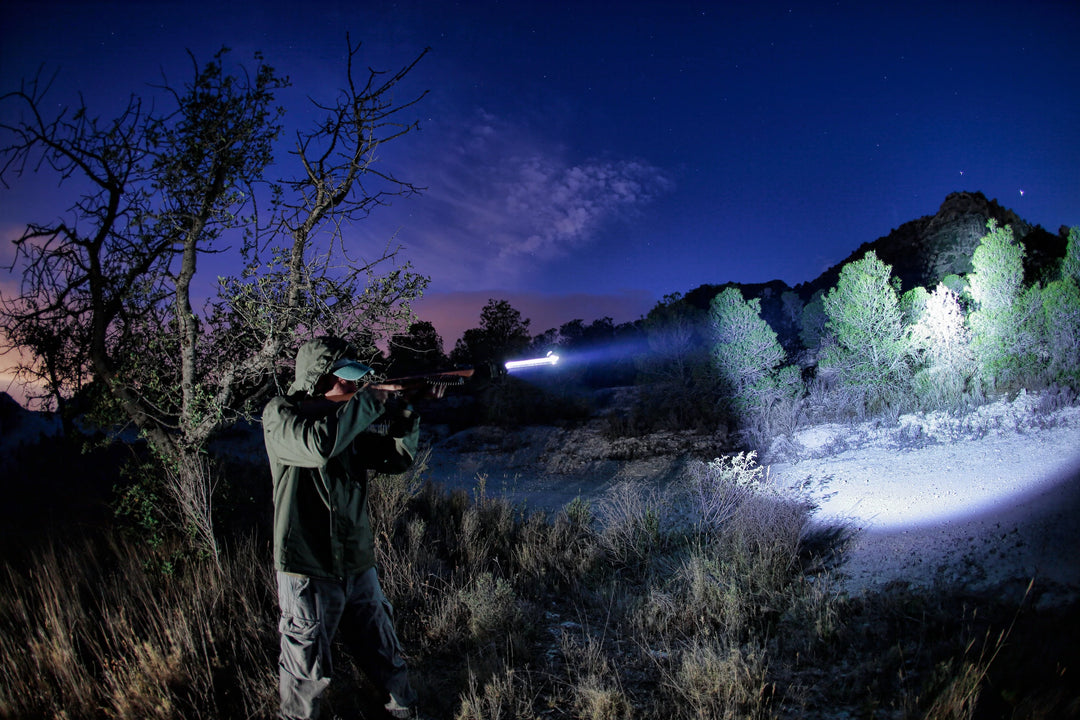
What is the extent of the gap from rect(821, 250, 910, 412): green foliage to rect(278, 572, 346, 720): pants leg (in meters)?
11.3

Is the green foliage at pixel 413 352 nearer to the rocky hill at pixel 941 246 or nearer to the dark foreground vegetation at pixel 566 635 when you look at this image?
the dark foreground vegetation at pixel 566 635

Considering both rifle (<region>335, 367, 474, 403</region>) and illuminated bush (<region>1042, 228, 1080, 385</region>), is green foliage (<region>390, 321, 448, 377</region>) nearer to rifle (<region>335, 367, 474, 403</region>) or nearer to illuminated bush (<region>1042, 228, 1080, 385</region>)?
rifle (<region>335, 367, 474, 403</region>)

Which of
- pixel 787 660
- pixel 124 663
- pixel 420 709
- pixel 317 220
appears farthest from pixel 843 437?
pixel 124 663

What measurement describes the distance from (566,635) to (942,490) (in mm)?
5360

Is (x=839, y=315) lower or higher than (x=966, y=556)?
higher

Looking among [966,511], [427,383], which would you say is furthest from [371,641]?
[966,511]

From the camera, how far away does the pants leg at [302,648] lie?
2350 mm

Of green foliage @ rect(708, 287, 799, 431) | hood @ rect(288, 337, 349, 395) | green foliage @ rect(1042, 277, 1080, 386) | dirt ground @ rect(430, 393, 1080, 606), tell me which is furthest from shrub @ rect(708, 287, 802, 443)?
hood @ rect(288, 337, 349, 395)

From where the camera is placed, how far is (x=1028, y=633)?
10.8 feet

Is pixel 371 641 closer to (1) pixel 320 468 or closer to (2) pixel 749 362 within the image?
(1) pixel 320 468

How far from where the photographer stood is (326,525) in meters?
2.52

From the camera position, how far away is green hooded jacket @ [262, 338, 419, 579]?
7.68 feet

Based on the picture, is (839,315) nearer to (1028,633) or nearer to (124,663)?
(1028,633)

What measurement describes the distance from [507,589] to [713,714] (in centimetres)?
175
